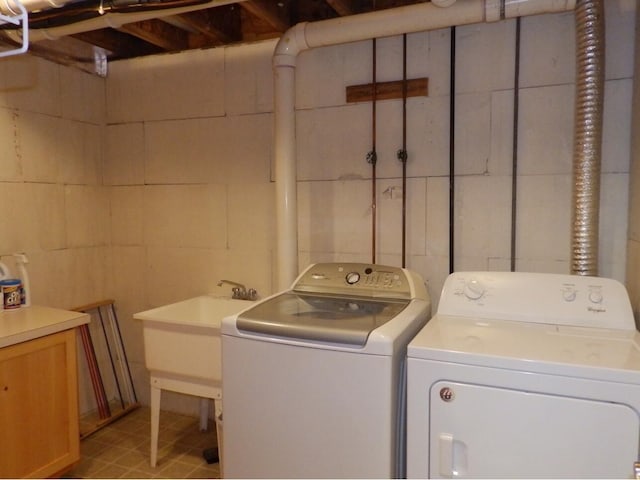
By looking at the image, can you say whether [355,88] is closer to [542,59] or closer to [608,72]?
[542,59]

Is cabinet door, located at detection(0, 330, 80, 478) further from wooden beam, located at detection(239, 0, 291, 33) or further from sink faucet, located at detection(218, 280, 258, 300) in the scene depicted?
wooden beam, located at detection(239, 0, 291, 33)

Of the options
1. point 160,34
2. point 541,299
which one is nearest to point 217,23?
point 160,34

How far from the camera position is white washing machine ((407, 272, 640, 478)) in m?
1.28

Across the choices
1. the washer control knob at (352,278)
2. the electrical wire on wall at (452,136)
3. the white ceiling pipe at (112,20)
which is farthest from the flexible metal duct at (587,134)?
the white ceiling pipe at (112,20)

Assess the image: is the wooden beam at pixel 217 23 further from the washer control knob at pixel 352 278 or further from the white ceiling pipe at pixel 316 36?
the washer control knob at pixel 352 278

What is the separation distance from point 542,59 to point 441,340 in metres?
1.38

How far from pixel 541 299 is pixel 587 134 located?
67 centimetres

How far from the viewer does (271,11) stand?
7.80ft

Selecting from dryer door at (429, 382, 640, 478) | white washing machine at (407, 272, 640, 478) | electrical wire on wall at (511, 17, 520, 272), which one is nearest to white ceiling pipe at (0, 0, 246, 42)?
electrical wire on wall at (511, 17, 520, 272)

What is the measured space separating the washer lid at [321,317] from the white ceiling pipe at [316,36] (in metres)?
0.41

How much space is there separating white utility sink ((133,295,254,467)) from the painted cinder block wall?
534 mm

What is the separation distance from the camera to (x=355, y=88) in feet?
8.00

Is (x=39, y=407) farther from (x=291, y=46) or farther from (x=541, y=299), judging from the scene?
(x=541, y=299)

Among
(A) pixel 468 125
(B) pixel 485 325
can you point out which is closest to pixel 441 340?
(B) pixel 485 325
